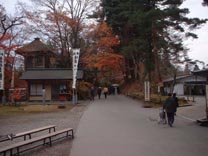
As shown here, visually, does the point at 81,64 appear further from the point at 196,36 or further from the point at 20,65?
the point at 196,36

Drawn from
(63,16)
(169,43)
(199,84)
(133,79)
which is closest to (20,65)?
(63,16)

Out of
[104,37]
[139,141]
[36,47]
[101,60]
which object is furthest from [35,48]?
[139,141]

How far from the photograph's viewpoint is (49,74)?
4288cm

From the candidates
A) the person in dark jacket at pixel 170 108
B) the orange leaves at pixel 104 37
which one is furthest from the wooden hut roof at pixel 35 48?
the person in dark jacket at pixel 170 108

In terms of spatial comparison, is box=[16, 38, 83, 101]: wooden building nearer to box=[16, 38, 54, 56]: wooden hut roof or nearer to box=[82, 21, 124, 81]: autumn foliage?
box=[16, 38, 54, 56]: wooden hut roof

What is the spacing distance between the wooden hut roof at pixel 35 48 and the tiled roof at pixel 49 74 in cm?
387

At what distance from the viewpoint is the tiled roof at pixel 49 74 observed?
4162 centimetres

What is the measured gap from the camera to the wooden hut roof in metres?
46.8

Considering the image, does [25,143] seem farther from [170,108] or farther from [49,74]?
[49,74]

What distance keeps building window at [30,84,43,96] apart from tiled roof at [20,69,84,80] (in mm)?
1188

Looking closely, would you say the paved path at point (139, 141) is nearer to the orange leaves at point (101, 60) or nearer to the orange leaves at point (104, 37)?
the orange leaves at point (101, 60)

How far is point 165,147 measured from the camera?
10.8 metres

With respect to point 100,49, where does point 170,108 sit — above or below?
below

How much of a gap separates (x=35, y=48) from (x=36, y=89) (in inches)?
315
